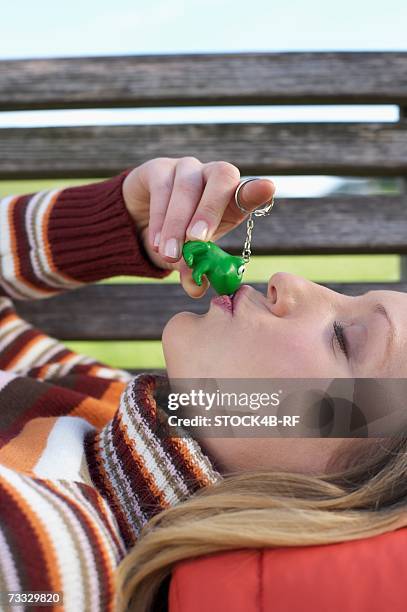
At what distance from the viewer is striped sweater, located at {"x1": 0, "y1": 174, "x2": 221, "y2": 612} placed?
920 millimetres

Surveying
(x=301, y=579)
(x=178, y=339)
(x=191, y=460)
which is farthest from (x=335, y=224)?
(x=301, y=579)

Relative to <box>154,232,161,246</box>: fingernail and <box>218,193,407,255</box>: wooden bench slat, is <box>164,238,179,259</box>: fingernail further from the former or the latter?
<box>218,193,407,255</box>: wooden bench slat

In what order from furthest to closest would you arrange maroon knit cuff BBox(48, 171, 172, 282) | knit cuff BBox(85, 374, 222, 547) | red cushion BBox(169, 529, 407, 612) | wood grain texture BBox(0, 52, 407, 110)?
wood grain texture BBox(0, 52, 407, 110) < maroon knit cuff BBox(48, 171, 172, 282) < knit cuff BBox(85, 374, 222, 547) < red cushion BBox(169, 529, 407, 612)

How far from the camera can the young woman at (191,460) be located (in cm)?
92

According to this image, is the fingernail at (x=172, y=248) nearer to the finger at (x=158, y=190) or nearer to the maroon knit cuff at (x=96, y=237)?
the finger at (x=158, y=190)

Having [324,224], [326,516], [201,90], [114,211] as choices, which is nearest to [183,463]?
[326,516]

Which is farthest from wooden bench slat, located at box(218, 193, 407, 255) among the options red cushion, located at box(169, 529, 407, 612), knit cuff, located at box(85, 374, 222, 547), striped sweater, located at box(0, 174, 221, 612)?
red cushion, located at box(169, 529, 407, 612)

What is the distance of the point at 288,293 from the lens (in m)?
1.15

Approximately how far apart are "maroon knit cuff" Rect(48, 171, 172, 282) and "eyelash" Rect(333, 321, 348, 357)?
19.6 inches

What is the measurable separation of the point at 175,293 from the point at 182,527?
2.95ft

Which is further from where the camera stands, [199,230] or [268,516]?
[199,230]

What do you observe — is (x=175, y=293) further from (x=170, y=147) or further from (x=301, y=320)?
(x=301, y=320)

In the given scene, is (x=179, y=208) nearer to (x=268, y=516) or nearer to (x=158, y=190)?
(x=158, y=190)

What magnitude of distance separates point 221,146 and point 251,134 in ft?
0.28
